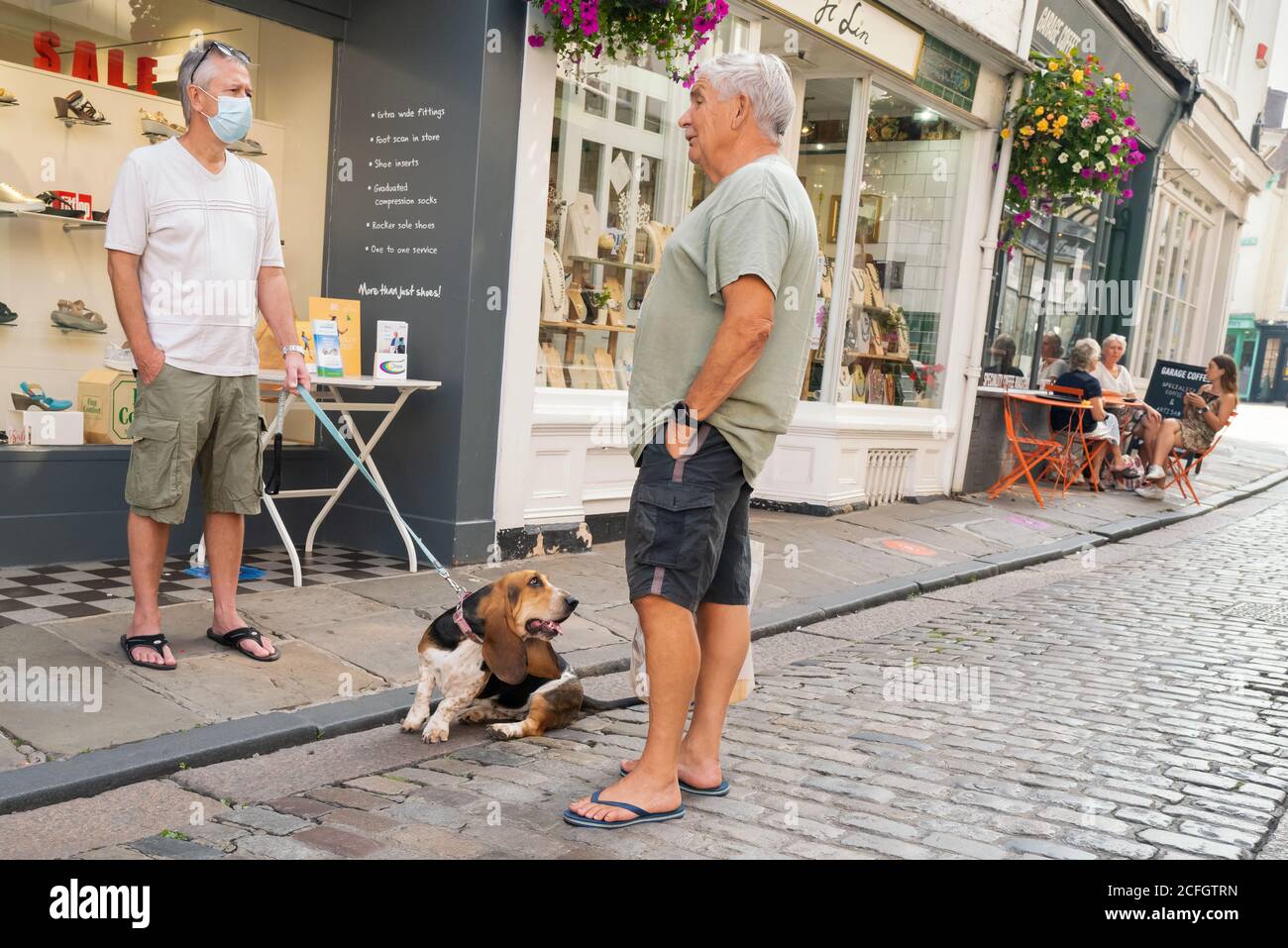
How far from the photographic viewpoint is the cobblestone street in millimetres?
3217

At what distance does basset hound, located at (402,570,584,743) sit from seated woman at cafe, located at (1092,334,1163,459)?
1029cm

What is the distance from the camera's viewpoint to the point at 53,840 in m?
3.10

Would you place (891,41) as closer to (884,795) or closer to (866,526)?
(866,526)

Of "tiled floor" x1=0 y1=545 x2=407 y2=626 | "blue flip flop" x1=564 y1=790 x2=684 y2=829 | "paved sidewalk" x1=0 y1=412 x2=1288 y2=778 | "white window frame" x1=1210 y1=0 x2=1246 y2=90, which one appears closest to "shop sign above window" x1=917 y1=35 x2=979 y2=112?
"paved sidewalk" x1=0 y1=412 x2=1288 y2=778

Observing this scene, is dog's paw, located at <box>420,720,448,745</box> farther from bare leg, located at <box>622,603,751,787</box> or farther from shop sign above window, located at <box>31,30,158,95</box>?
shop sign above window, located at <box>31,30,158,95</box>

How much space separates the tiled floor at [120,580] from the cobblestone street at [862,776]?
5.65ft

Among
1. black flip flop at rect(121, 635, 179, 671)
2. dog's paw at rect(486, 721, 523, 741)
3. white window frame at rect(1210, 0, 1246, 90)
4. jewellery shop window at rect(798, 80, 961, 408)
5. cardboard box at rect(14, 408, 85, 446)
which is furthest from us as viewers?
white window frame at rect(1210, 0, 1246, 90)

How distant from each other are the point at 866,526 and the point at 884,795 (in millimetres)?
5830

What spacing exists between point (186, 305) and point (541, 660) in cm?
186

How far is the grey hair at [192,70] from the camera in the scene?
4320 millimetres

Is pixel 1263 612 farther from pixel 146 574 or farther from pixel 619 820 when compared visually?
pixel 146 574

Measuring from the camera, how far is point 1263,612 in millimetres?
7152

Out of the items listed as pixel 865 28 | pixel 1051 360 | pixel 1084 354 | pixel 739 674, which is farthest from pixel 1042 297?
pixel 739 674

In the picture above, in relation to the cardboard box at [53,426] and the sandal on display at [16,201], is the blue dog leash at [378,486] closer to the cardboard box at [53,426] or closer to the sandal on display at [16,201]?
the cardboard box at [53,426]
